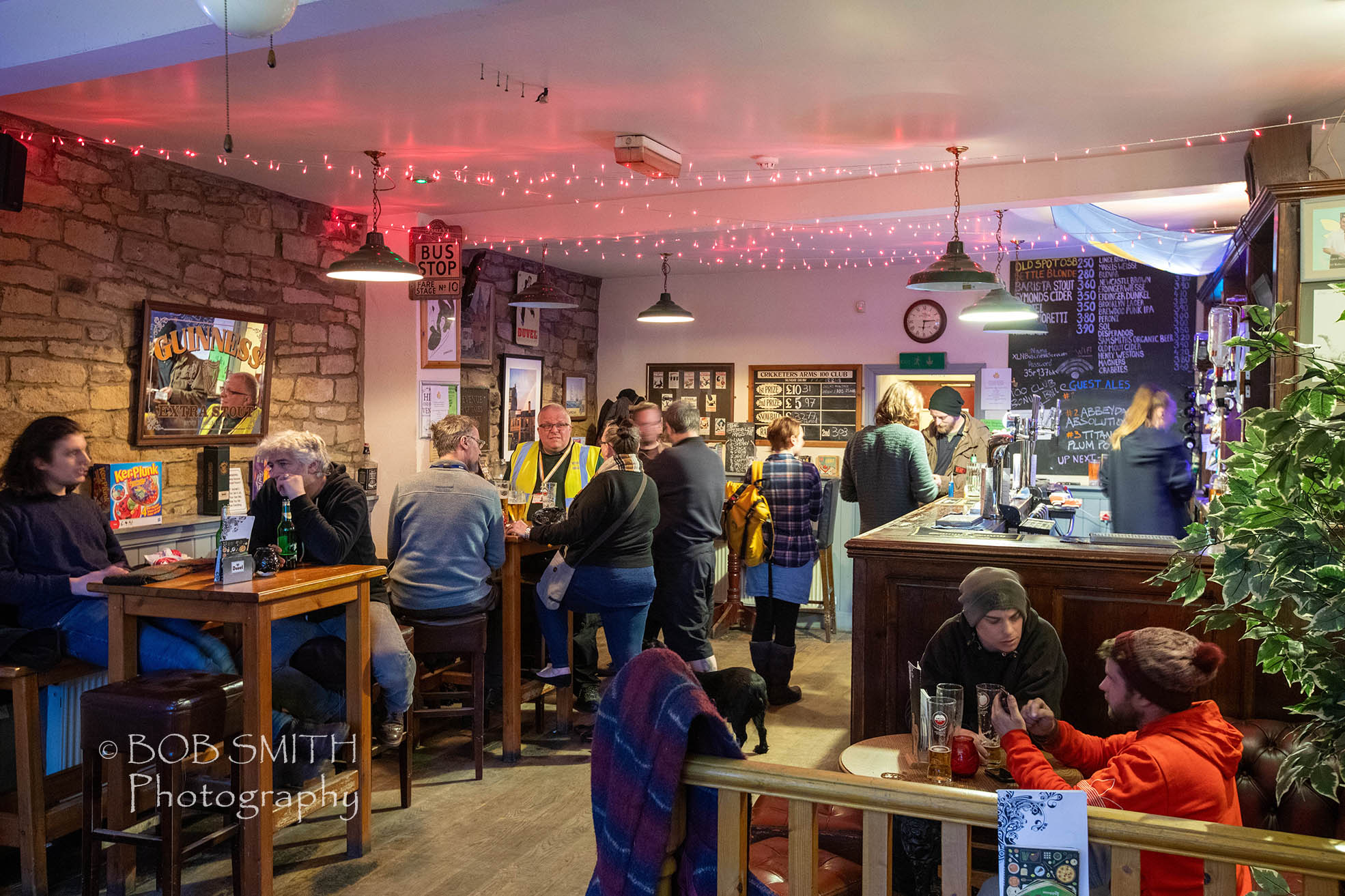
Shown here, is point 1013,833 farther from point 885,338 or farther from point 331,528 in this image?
point 885,338

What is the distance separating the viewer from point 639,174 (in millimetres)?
5539

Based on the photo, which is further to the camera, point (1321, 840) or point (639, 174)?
point (639, 174)

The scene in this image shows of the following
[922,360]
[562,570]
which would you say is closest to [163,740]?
[562,570]

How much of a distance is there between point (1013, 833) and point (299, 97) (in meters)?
3.92

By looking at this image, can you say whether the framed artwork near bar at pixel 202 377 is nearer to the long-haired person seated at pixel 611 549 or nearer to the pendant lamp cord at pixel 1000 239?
the long-haired person seated at pixel 611 549

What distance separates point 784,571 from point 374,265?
2.64 meters

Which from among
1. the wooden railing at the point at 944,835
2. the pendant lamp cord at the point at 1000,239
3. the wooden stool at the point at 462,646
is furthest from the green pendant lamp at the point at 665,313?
the wooden railing at the point at 944,835

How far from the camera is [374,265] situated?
4746 millimetres

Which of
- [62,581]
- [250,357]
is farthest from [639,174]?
[62,581]

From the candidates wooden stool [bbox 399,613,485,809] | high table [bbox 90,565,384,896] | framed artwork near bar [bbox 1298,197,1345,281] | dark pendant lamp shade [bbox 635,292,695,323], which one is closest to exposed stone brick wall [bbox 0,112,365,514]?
high table [bbox 90,565,384,896]

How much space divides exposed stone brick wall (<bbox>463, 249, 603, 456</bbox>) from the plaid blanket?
18.7ft

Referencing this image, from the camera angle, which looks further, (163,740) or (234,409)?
(234,409)

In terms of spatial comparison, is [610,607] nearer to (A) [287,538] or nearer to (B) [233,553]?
(A) [287,538]

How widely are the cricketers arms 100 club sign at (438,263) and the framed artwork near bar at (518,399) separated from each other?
1.37 metres
